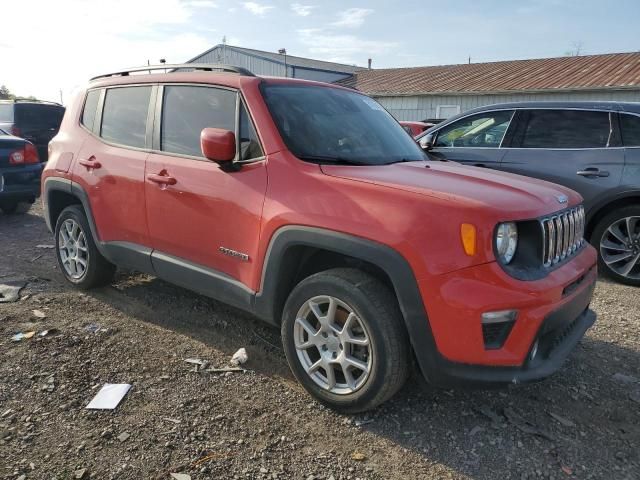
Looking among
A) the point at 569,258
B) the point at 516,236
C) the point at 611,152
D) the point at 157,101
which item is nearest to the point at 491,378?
the point at 516,236

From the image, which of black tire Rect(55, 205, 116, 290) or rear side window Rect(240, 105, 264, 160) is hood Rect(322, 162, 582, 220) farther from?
black tire Rect(55, 205, 116, 290)

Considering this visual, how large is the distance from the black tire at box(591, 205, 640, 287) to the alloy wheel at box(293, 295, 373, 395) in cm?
365

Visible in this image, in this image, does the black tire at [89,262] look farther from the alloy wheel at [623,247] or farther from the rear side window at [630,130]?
the rear side window at [630,130]

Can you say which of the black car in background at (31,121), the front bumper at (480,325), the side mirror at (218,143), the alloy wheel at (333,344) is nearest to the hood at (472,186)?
the front bumper at (480,325)

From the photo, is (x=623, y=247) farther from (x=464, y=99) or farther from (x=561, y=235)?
(x=464, y=99)

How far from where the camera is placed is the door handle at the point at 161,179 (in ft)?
11.2

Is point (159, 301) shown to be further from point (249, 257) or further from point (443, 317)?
point (443, 317)

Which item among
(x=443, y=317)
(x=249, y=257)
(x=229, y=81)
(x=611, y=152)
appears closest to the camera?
(x=443, y=317)

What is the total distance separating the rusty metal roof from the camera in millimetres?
17392

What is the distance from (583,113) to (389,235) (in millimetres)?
4033

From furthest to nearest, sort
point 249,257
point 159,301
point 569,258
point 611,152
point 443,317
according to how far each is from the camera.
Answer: point 611,152 → point 159,301 → point 249,257 → point 569,258 → point 443,317

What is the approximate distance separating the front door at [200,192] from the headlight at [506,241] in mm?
1335

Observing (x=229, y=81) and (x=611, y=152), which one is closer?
(x=229, y=81)

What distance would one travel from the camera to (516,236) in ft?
7.98
